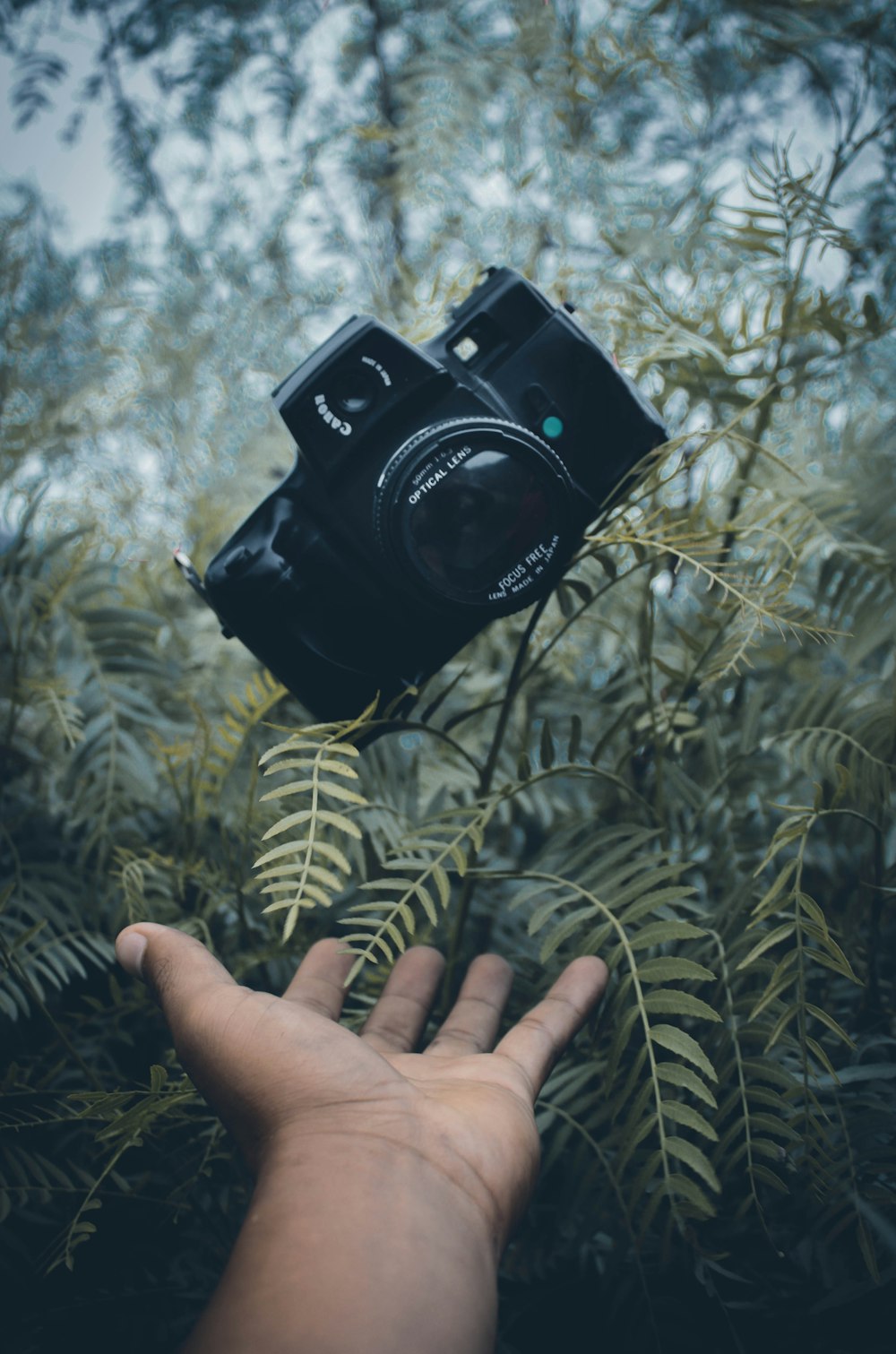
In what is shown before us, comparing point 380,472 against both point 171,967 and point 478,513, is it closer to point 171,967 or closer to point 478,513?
point 478,513

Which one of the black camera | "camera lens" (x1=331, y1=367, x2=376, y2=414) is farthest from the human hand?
"camera lens" (x1=331, y1=367, x2=376, y2=414)

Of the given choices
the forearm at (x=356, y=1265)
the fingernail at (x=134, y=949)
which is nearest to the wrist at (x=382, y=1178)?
the forearm at (x=356, y=1265)

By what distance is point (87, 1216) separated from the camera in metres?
0.45

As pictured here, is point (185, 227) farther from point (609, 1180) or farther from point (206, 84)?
point (609, 1180)

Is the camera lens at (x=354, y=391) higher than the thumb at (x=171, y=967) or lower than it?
higher

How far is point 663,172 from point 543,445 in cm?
78

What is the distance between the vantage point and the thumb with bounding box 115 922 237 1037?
1.19 feet

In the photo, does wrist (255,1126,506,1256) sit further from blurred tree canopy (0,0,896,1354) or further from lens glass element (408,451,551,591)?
lens glass element (408,451,551,591)

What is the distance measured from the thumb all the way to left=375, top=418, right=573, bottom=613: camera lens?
0.21 meters

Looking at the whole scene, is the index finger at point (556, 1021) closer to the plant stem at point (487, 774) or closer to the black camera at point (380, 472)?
the plant stem at point (487, 774)

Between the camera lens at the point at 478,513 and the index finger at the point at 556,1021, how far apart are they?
19 centimetres

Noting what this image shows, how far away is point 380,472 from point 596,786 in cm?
28

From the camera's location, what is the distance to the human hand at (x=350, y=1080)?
0.33m

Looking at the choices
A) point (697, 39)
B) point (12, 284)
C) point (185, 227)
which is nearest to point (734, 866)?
point (12, 284)
